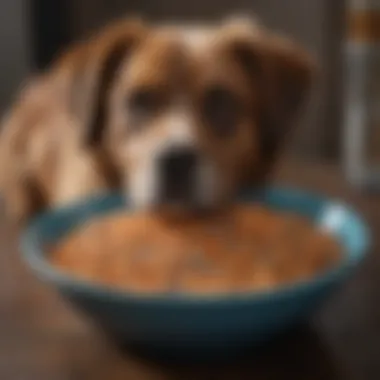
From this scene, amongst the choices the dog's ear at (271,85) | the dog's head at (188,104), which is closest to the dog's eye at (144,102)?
the dog's head at (188,104)

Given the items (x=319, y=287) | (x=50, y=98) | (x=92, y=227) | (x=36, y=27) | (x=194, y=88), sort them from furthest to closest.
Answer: (x=36, y=27) < (x=50, y=98) < (x=194, y=88) < (x=92, y=227) < (x=319, y=287)

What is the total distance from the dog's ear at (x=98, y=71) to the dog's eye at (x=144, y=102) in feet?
0.16

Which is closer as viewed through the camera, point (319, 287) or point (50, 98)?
point (319, 287)

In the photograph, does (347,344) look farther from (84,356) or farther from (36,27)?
(36,27)

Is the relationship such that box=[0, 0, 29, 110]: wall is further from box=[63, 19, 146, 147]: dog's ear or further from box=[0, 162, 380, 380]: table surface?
box=[0, 162, 380, 380]: table surface

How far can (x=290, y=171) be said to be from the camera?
1.38 m

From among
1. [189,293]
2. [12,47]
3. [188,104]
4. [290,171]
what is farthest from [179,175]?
[12,47]

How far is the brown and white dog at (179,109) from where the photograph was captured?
1049 mm

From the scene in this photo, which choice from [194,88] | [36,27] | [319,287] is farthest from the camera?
[36,27]

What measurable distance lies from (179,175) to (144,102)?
0.41 ft

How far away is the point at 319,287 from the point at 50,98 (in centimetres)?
71

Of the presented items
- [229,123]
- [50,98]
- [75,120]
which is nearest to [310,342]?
[229,123]

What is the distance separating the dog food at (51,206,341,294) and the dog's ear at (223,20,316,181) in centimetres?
22

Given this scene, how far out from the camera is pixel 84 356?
0.86m
